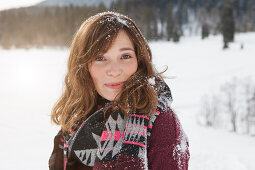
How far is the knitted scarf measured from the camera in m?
1.17

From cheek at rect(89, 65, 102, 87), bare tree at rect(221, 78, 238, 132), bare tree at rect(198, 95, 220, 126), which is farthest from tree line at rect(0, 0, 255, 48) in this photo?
cheek at rect(89, 65, 102, 87)

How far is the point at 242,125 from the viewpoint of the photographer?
95.5 ft

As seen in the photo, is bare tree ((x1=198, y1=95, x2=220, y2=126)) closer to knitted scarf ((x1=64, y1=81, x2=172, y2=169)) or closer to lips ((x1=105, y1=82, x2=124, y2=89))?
knitted scarf ((x1=64, y1=81, x2=172, y2=169))

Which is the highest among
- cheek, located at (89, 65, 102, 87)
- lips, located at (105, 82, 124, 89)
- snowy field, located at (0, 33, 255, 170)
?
cheek, located at (89, 65, 102, 87)

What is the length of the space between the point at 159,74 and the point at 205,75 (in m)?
37.0

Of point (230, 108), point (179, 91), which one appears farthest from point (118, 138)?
point (179, 91)

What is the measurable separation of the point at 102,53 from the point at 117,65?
112 millimetres

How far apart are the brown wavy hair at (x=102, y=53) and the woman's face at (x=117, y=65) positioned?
26mm

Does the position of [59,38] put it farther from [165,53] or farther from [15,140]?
[15,140]

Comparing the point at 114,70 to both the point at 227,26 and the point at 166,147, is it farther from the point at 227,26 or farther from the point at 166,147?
the point at 227,26

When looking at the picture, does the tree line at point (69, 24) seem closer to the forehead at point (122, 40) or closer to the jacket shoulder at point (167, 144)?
the forehead at point (122, 40)

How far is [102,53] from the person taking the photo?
4.52ft

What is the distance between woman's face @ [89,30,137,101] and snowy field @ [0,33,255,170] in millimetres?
2027

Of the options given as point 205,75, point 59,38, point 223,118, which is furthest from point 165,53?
point 59,38
